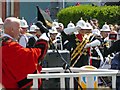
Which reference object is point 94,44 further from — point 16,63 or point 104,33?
point 16,63

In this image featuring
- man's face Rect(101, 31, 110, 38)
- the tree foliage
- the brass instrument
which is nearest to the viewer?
the brass instrument

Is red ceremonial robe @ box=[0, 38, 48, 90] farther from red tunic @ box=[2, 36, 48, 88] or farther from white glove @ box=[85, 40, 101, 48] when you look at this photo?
white glove @ box=[85, 40, 101, 48]

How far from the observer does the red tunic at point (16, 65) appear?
502 cm

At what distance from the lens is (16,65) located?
5.02 metres

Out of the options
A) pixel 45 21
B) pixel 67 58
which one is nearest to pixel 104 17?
pixel 67 58

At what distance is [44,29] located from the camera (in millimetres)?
5355

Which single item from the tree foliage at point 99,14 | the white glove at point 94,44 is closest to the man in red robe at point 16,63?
the white glove at point 94,44

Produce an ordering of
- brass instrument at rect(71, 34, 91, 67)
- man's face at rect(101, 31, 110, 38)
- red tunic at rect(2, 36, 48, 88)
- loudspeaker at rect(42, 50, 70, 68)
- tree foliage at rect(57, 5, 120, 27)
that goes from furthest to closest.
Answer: tree foliage at rect(57, 5, 120, 27)
man's face at rect(101, 31, 110, 38)
brass instrument at rect(71, 34, 91, 67)
loudspeaker at rect(42, 50, 70, 68)
red tunic at rect(2, 36, 48, 88)

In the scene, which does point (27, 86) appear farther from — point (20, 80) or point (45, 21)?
point (45, 21)

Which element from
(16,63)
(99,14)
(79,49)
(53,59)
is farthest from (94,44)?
(99,14)

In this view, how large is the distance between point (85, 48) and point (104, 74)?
3927 mm

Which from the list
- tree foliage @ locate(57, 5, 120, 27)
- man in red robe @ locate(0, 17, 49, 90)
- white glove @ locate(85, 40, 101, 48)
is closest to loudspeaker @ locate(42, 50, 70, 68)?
man in red robe @ locate(0, 17, 49, 90)

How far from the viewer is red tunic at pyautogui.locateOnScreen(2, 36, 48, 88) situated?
5.02 metres

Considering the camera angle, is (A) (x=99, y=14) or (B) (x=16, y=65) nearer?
(B) (x=16, y=65)
